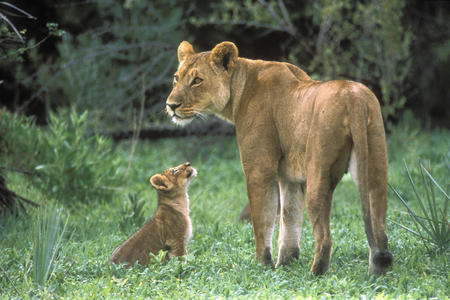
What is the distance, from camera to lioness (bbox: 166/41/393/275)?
13.9ft

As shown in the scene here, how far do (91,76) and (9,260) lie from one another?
23.7 feet

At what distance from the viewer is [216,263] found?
208 inches

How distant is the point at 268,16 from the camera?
11125 millimetres

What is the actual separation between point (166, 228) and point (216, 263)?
739 mm

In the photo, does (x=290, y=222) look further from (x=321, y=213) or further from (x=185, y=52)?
(x=185, y=52)

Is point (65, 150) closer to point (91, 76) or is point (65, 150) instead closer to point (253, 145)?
point (253, 145)

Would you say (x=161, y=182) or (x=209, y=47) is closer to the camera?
(x=161, y=182)

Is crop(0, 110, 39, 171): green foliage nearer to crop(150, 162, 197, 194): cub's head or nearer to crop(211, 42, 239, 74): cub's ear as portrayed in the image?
crop(150, 162, 197, 194): cub's head

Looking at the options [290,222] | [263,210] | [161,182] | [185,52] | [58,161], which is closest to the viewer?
[263,210]

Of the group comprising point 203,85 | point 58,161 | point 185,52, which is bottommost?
point 58,161

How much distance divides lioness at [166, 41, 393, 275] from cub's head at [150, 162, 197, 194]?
1007mm

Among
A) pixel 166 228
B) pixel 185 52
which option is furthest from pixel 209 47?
pixel 166 228

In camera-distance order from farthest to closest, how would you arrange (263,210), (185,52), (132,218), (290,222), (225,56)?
(132,218), (185,52), (225,56), (290,222), (263,210)

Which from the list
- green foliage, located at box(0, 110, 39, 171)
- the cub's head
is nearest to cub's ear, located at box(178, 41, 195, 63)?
the cub's head
